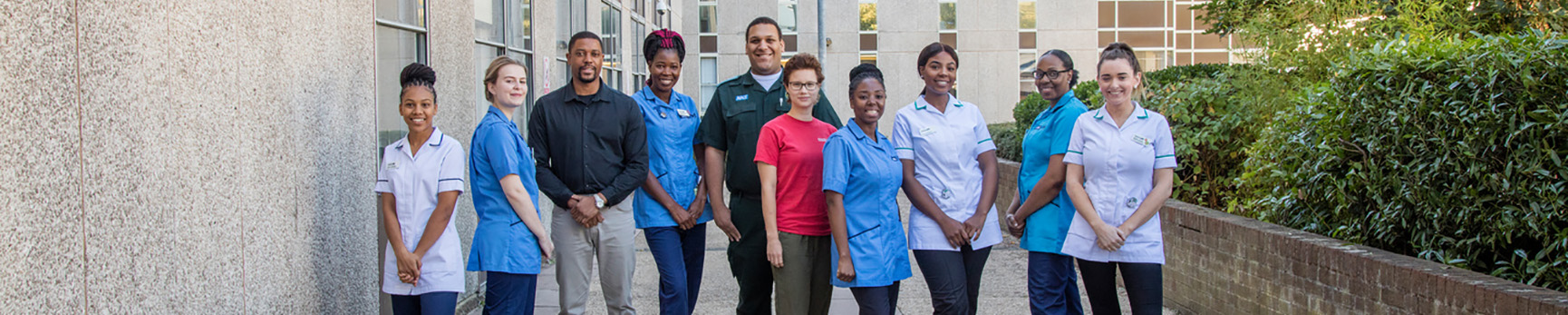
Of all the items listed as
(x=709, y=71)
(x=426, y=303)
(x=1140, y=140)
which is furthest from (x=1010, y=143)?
(x=709, y=71)

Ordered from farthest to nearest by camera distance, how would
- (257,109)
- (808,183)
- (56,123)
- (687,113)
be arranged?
(687,113)
(808,183)
(257,109)
(56,123)

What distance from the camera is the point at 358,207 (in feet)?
19.0

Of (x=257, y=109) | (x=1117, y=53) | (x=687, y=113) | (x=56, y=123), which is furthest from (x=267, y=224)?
(x=1117, y=53)

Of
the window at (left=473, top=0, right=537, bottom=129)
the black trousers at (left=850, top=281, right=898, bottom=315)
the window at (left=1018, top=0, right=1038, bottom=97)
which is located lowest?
the black trousers at (left=850, top=281, right=898, bottom=315)

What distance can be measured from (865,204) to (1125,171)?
109 cm

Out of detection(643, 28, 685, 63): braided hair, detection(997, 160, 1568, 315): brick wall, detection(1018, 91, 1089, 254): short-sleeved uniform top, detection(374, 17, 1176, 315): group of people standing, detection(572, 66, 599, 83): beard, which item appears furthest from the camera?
detection(643, 28, 685, 63): braided hair

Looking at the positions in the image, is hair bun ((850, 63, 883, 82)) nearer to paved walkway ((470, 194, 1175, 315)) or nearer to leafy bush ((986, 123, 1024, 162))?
paved walkway ((470, 194, 1175, 315))

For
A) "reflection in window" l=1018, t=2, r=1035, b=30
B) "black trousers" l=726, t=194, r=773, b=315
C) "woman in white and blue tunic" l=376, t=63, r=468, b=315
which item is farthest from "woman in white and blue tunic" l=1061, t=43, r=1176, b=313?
"reflection in window" l=1018, t=2, r=1035, b=30

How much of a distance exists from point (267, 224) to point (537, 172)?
3.79ft

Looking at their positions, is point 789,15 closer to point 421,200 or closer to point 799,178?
point 799,178

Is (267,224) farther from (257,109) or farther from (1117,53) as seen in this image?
(1117,53)

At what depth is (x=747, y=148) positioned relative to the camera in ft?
18.3

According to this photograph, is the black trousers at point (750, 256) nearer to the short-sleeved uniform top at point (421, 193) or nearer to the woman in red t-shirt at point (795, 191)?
the woman in red t-shirt at point (795, 191)

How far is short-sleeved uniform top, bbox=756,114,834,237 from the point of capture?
501 cm
